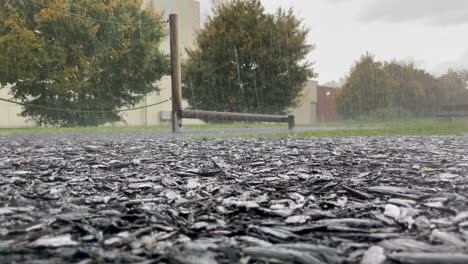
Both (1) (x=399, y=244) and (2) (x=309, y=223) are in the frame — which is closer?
(1) (x=399, y=244)

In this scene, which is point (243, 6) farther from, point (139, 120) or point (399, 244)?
point (399, 244)

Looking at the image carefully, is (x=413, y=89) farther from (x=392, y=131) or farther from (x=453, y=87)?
(x=392, y=131)

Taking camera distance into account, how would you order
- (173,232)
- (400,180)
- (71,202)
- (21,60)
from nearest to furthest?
(173,232)
(71,202)
(400,180)
(21,60)

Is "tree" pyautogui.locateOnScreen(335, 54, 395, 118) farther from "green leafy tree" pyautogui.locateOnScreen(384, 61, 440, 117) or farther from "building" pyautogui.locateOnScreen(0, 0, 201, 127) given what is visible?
"building" pyautogui.locateOnScreen(0, 0, 201, 127)

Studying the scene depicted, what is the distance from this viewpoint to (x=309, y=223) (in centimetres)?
128

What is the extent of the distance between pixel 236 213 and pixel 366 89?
20501 millimetres

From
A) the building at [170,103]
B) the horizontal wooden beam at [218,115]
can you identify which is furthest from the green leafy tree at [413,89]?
the horizontal wooden beam at [218,115]

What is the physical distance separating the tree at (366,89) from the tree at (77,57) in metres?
12.0

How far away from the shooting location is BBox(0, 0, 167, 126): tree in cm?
1169

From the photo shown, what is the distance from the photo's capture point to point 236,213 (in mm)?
1412

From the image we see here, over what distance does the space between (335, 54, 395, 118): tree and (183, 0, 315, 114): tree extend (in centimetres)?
706

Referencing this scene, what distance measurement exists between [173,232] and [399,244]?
75 centimetres

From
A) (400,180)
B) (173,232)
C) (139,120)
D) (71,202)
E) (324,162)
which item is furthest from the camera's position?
(139,120)

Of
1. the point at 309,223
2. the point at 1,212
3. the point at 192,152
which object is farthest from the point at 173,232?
the point at 192,152
